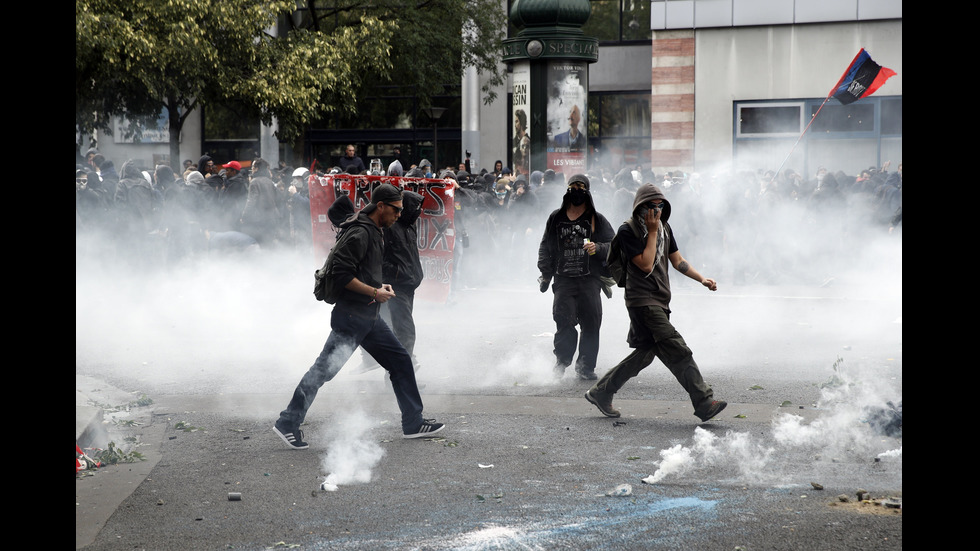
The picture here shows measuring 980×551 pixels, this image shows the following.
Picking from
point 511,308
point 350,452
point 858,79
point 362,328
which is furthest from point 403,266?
point 858,79

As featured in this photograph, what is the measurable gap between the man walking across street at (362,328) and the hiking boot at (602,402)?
1.04m

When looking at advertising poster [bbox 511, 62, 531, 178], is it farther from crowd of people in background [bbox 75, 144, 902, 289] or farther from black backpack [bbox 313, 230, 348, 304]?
black backpack [bbox 313, 230, 348, 304]

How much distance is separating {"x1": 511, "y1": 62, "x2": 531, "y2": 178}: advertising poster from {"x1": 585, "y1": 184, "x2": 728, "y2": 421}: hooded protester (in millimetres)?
8934

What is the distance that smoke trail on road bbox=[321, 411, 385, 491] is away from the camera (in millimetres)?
5234

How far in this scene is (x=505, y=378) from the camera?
802 centimetres

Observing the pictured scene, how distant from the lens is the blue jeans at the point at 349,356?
5.91m

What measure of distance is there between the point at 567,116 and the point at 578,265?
7636mm

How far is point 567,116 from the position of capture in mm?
15195

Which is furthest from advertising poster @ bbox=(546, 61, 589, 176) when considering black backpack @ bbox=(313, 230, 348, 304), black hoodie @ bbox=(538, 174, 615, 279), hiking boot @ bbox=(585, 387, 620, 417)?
black backpack @ bbox=(313, 230, 348, 304)

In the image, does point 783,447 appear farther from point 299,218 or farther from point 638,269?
point 299,218
